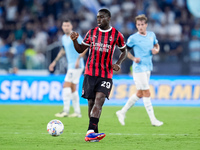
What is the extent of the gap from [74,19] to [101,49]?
46.9 feet

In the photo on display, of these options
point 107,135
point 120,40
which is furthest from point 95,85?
point 107,135

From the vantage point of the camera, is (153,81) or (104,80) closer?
(104,80)

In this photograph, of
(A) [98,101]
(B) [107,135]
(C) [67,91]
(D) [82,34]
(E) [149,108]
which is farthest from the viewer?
(D) [82,34]

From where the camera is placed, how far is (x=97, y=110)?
7.03 m

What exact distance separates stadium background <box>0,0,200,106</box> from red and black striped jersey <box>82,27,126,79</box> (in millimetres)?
8537

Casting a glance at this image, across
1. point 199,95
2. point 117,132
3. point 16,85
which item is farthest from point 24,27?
point 117,132

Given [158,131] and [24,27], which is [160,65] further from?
[158,131]

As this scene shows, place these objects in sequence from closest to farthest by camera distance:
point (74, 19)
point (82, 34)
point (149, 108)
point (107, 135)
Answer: point (107, 135) < point (149, 108) < point (82, 34) < point (74, 19)

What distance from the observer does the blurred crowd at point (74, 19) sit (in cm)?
1972

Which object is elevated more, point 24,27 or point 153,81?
point 24,27

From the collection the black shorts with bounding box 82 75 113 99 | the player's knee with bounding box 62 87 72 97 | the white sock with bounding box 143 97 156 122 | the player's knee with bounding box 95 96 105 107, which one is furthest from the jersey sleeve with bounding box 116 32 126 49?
the player's knee with bounding box 62 87 72 97

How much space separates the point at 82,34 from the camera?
18625 mm

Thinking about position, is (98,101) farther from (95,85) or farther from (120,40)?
(120,40)

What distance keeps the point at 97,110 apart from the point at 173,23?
572 inches
